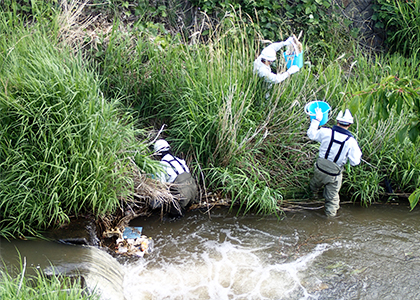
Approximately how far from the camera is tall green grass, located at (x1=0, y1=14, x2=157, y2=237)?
→ 4500 millimetres

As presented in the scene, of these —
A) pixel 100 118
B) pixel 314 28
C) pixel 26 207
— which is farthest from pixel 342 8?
pixel 26 207

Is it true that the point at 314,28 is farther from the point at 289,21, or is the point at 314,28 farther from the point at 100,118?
the point at 100,118

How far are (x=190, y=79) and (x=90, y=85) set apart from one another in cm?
140

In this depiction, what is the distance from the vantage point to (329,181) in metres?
5.76

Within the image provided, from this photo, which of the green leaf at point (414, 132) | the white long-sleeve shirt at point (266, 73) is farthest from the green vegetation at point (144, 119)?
the green leaf at point (414, 132)

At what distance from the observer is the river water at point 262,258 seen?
4422 millimetres

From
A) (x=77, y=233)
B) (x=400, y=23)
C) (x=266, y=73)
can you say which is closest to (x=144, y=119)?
(x=266, y=73)

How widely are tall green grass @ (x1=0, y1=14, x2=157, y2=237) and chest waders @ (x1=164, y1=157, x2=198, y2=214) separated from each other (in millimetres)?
721

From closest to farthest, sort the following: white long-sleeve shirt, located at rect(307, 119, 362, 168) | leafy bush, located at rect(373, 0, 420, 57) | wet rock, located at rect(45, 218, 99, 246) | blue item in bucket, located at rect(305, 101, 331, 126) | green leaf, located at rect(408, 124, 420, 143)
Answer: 1. green leaf, located at rect(408, 124, 420, 143)
2. wet rock, located at rect(45, 218, 99, 246)
3. white long-sleeve shirt, located at rect(307, 119, 362, 168)
4. blue item in bucket, located at rect(305, 101, 331, 126)
5. leafy bush, located at rect(373, 0, 420, 57)

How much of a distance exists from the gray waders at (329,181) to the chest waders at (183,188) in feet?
5.59

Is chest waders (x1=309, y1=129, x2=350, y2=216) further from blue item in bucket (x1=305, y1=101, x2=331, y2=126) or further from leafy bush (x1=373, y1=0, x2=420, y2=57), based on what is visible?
leafy bush (x1=373, y1=0, x2=420, y2=57)

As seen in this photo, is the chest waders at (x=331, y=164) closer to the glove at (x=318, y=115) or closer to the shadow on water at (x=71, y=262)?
the glove at (x=318, y=115)

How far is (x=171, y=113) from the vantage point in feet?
20.4

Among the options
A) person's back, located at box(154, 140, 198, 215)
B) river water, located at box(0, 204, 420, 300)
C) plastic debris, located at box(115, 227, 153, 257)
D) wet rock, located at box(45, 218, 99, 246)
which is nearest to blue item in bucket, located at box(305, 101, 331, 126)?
river water, located at box(0, 204, 420, 300)
